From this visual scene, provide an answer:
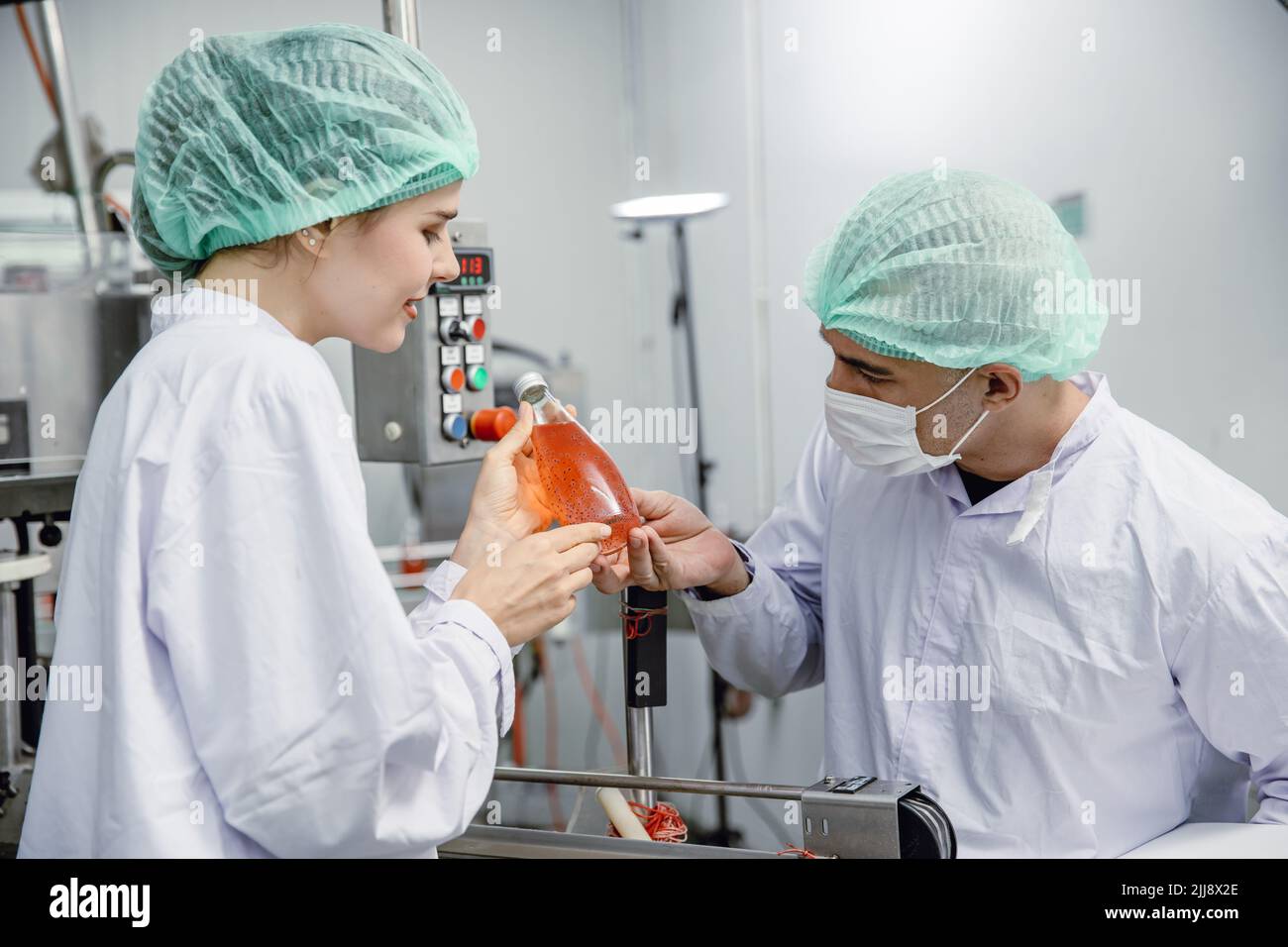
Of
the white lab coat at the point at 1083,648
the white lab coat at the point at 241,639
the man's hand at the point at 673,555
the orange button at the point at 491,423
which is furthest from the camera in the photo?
the orange button at the point at 491,423

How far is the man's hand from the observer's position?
4.39 ft

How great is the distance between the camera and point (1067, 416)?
1.37m

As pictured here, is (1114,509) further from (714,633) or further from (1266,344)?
(1266,344)

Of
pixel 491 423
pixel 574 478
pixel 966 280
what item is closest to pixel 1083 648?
pixel 966 280

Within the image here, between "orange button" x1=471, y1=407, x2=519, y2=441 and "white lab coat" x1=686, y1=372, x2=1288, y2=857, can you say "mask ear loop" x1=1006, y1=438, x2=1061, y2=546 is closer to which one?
"white lab coat" x1=686, y1=372, x2=1288, y2=857

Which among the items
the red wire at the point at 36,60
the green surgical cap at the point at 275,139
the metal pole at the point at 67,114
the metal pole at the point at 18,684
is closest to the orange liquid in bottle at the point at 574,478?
the green surgical cap at the point at 275,139

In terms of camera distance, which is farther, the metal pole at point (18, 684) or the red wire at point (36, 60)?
the red wire at point (36, 60)

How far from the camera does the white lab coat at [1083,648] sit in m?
1.23

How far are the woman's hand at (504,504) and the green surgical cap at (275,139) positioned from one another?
0.28m

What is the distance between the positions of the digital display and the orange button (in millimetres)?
192

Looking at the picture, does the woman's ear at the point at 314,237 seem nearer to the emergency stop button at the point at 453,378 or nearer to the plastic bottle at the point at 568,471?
the plastic bottle at the point at 568,471

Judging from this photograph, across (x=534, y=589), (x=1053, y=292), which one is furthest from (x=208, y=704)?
(x=1053, y=292)

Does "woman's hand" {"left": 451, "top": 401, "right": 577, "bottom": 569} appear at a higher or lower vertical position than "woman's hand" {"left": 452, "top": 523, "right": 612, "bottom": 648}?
higher

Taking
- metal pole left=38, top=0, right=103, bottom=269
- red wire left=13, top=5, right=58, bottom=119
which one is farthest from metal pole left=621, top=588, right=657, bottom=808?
red wire left=13, top=5, right=58, bottom=119
